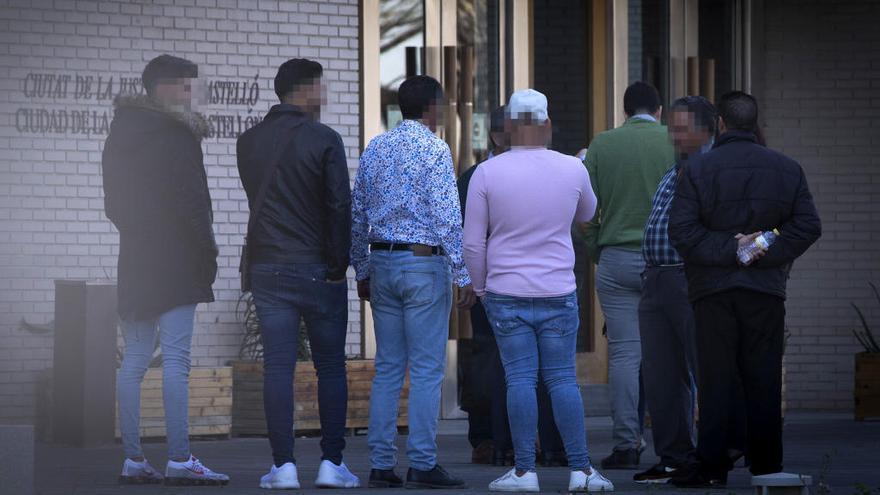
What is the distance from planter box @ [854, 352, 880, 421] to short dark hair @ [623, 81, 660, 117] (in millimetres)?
4438

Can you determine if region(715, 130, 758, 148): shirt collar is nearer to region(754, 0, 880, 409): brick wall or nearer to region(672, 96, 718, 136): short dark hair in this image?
region(672, 96, 718, 136): short dark hair

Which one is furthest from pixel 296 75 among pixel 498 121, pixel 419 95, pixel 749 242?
pixel 749 242

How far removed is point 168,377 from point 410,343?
116 cm

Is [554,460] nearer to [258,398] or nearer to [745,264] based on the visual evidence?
[745,264]

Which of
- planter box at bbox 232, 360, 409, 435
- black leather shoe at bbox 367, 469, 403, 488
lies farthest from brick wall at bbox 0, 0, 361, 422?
black leather shoe at bbox 367, 469, 403, 488

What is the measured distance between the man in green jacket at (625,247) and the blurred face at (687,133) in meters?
0.51

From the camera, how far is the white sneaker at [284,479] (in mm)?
8016

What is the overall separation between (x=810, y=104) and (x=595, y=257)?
5.88 metres

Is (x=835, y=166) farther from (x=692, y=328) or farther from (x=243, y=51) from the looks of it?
(x=692, y=328)

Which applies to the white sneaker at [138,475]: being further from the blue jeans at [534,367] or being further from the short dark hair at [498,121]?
the short dark hair at [498,121]

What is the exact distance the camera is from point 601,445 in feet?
Result: 35.9

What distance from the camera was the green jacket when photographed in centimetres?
914

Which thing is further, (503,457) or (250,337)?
(250,337)

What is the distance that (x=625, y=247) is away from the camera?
9.13 meters
